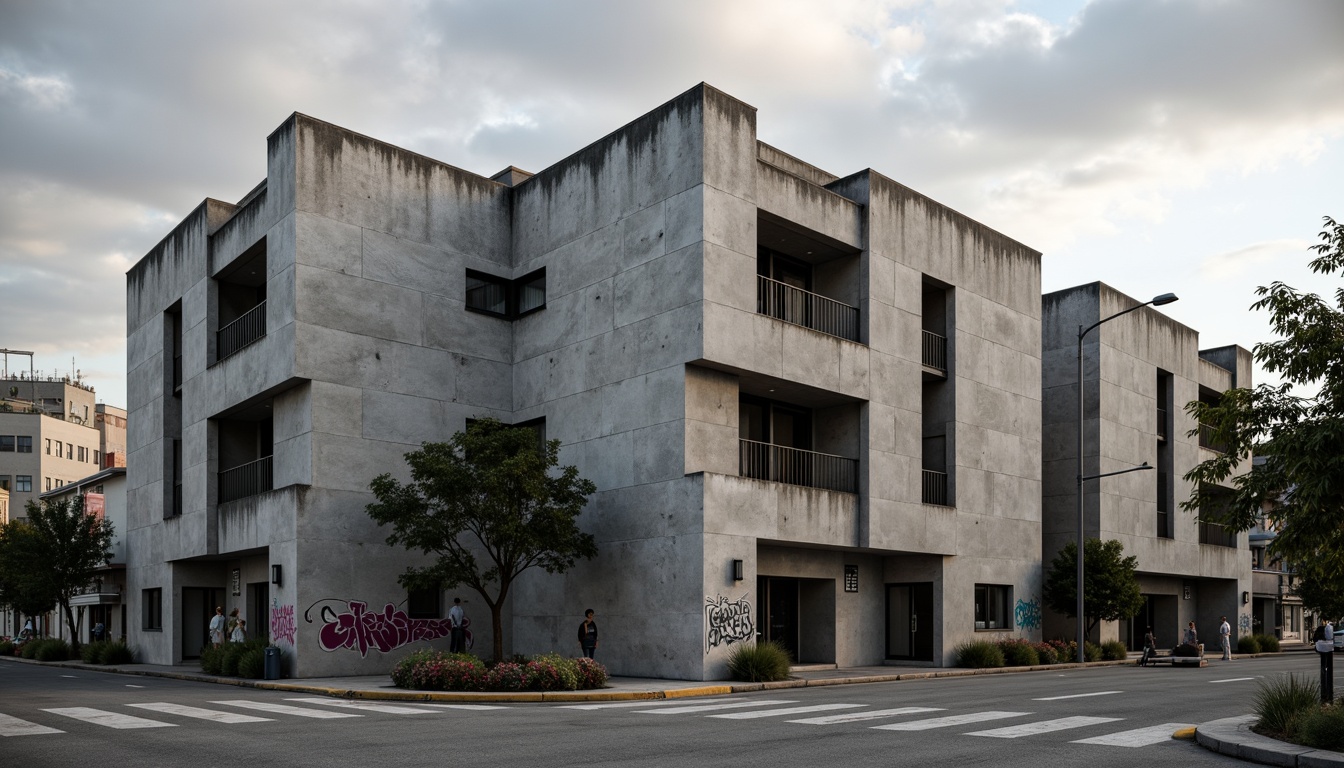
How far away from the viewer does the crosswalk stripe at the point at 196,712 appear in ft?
54.0

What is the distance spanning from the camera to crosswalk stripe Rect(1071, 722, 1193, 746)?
1339cm

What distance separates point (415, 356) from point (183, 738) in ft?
57.4

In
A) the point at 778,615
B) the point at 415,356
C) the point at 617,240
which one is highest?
the point at 617,240

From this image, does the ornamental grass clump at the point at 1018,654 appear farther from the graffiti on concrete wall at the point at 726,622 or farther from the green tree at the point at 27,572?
the green tree at the point at 27,572

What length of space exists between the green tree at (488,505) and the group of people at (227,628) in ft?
22.6

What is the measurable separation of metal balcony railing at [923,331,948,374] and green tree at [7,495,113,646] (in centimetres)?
3012

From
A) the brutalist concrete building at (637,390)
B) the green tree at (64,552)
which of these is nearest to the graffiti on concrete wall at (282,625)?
the brutalist concrete building at (637,390)

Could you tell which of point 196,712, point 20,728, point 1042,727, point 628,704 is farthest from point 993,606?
point 20,728

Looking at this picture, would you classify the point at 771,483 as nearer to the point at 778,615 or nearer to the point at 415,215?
the point at 778,615

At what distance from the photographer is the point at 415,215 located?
31.1 metres

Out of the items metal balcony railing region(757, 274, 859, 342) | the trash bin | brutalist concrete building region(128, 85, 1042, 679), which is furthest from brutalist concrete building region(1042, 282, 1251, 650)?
the trash bin

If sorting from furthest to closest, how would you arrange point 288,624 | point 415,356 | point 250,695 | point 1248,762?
point 415,356
point 288,624
point 250,695
point 1248,762

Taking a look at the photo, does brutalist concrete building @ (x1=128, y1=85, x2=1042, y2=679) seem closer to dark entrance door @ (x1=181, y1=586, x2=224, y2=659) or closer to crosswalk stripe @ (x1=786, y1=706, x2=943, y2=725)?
dark entrance door @ (x1=181, y1=586, x2=224, y2=659)

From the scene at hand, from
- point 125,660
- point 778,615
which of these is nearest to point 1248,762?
point 778,615
